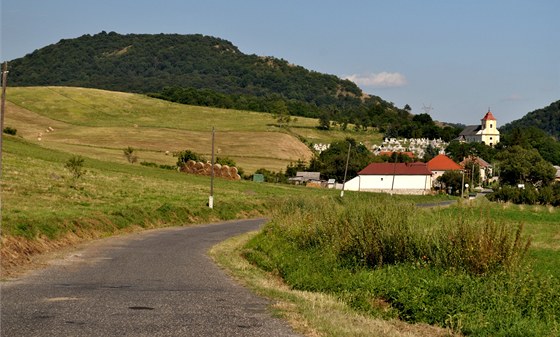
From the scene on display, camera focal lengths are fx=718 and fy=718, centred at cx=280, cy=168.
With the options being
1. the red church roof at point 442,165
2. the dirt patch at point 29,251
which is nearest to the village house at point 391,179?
the red church roof at point 442,165

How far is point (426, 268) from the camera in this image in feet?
56.7

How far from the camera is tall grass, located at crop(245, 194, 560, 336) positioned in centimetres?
1413

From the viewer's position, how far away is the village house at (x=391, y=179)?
360 ft

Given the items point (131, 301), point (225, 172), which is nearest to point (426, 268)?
point (131, 301)

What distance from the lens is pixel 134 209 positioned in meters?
38.2

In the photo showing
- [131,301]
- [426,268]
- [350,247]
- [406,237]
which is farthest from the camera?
[350,247]

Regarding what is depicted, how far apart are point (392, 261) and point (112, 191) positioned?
32.3 meters

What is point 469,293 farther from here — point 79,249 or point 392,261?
point 79,249

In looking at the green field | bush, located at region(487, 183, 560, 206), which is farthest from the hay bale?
bush, located at region(487, 183, 560, 206)

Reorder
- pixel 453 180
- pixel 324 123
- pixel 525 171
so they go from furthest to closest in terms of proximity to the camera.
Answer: pixel 324 123 → pixel 525 171 → pixel 453 180

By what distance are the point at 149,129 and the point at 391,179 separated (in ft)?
146

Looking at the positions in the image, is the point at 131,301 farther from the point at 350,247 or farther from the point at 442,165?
the point at 442,165

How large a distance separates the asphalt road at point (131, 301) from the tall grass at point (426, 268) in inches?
102

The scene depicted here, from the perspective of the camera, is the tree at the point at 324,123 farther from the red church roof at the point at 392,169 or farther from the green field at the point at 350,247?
the green field at the point at 350,247
